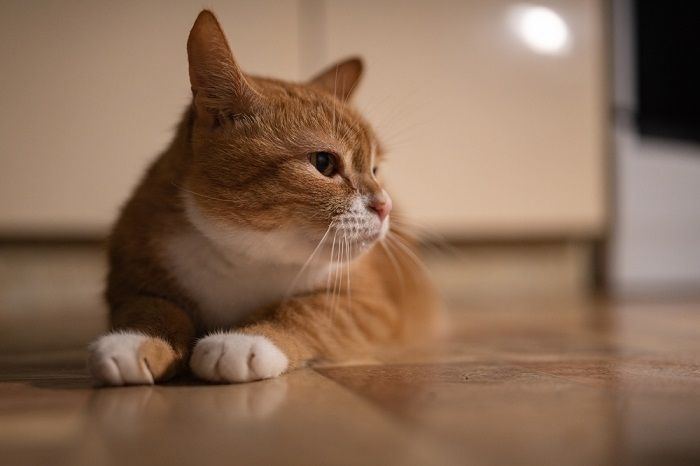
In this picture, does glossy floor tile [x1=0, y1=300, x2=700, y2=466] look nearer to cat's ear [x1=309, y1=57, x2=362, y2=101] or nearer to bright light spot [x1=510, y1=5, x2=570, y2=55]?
cat's ear [x1=309, y1=57, x2=362, y2=101]

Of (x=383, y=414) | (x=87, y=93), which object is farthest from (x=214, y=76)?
(x=87, y=93)

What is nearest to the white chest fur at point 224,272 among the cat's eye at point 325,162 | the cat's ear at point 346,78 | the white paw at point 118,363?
the cat's eye at point 325,162

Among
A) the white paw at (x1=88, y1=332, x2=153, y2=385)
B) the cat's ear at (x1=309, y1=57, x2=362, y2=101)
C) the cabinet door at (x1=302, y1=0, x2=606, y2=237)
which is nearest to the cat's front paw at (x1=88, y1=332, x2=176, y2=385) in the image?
the white paw at (x1=88, y1=332, x2=153, y2=385)

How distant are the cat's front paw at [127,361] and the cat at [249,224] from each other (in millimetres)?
38

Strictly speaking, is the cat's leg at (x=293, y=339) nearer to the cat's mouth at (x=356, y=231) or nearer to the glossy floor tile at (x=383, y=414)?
the glossy floor tile at (x=383, y=414)

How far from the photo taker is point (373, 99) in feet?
8.73

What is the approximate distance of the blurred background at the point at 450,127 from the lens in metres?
2.41

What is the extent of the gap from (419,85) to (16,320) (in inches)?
70.0

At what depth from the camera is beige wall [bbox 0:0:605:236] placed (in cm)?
239

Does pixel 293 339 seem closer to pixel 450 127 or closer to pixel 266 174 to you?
pixel 266 174

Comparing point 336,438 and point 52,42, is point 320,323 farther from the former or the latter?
point 52,42

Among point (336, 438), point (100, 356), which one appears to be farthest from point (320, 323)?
point (336, 438)

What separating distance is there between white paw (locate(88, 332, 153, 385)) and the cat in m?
0.06

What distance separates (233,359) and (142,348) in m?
0.14
